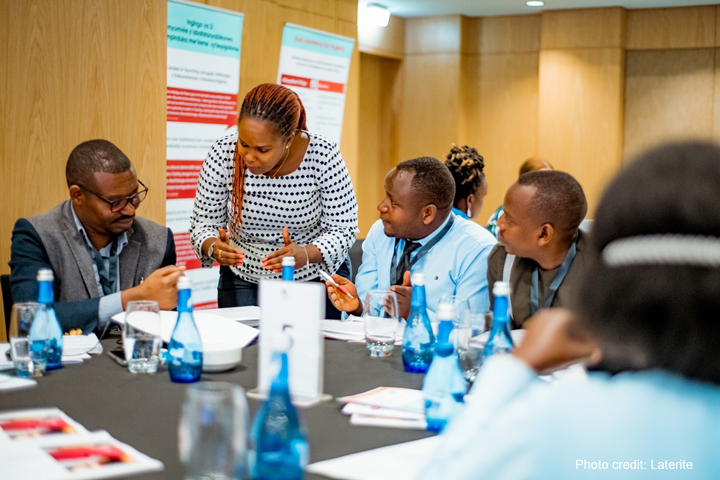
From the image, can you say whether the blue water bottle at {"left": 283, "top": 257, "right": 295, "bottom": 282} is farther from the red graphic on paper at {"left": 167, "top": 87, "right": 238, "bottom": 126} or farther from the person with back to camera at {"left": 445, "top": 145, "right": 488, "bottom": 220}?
the red graphic on paper at {"left": 167, "top": 87, "right": 238, "bottom": 126}

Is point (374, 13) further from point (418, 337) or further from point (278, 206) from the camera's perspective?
point (418, 337)

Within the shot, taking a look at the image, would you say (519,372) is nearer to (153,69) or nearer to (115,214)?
(115,214)

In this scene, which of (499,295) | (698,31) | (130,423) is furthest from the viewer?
(698,31)

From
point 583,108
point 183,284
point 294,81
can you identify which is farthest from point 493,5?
point 183,284

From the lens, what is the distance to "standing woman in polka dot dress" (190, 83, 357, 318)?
9.09 ft

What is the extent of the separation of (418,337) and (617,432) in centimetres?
117

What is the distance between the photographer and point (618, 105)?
8.45 m

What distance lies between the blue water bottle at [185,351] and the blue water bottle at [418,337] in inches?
20.4

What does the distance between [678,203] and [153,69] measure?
13.1 ft

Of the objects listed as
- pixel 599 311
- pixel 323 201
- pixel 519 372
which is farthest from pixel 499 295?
pixel 323 201

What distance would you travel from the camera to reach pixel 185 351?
177 cm

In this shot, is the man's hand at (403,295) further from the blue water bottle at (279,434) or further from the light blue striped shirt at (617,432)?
the light blue striped shirt at (617,432)

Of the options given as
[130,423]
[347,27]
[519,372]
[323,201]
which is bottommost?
[130,423]

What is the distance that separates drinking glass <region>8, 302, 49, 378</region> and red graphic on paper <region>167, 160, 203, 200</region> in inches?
108
